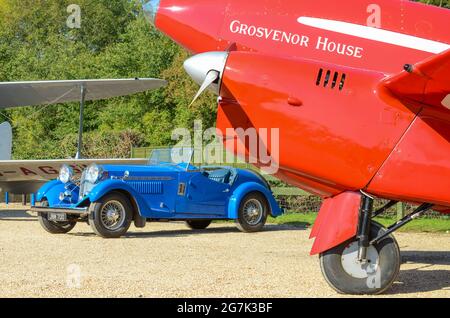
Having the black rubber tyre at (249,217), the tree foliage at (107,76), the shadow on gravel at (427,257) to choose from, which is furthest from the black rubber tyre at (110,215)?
the tree foliage at (107,76)

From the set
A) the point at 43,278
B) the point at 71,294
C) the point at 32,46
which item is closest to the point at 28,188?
the point at 43,278

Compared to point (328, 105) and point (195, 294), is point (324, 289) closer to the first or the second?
point (195, 294)

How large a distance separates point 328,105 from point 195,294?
2.15m

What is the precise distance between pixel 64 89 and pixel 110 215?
9.19 meters

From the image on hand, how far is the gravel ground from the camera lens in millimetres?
7016

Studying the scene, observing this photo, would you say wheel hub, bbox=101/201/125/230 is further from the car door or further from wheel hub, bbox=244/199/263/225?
wheel hub, bbox=244/199/263/225

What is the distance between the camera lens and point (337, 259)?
6801 millimetres

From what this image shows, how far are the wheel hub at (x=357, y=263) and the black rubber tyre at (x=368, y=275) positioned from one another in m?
0.02

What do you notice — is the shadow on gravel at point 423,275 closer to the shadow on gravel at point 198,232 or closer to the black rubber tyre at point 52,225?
the shadow on gravel at point 198,232

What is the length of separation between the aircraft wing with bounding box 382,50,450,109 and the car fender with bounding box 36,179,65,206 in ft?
27.0

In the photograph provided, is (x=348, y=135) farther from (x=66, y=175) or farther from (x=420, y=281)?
(x=66, y=175)

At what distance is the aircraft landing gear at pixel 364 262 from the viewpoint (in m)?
6.77

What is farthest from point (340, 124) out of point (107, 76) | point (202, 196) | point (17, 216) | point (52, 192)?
point (107, 76)

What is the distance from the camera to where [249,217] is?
46.8 ft
